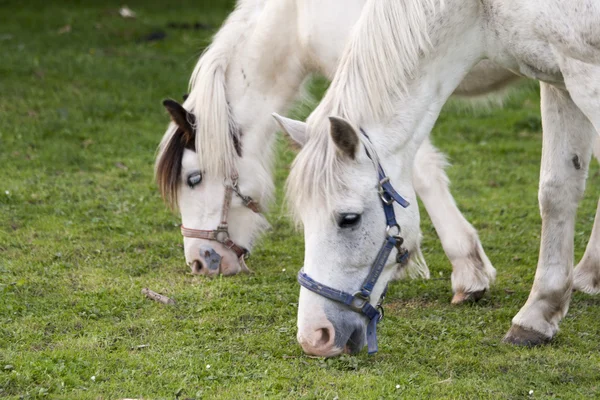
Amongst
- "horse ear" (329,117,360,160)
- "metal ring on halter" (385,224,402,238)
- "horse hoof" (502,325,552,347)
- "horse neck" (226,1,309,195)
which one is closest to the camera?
"horse ear" (329,117,360,160)

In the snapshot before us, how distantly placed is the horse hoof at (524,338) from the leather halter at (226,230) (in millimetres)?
1915

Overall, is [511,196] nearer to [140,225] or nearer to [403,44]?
[140,225]

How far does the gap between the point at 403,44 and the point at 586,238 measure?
334cm

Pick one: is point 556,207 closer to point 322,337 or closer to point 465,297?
point 465,297

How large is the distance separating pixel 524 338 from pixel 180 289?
2.04 m

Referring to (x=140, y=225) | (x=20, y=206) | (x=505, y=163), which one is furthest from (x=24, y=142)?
(x=505, y=163)

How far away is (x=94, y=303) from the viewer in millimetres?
4855

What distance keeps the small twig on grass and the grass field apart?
0.05m

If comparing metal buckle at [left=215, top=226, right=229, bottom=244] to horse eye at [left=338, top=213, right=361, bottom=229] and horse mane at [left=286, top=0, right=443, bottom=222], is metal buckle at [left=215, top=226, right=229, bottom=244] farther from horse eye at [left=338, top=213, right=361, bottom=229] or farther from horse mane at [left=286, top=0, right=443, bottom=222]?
horse eye at [left=338, top=213, right=361, bottom=229]

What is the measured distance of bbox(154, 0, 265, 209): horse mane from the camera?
5.51 metres

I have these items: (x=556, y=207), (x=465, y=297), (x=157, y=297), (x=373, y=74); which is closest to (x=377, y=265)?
(x=373, y=74)

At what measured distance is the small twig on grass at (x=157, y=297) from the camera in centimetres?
494

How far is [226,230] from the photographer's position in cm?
556

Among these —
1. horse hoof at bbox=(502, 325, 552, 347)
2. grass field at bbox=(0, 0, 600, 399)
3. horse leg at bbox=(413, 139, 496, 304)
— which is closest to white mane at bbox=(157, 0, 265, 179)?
grass field at bbox=(0, 0, 600, 399)
